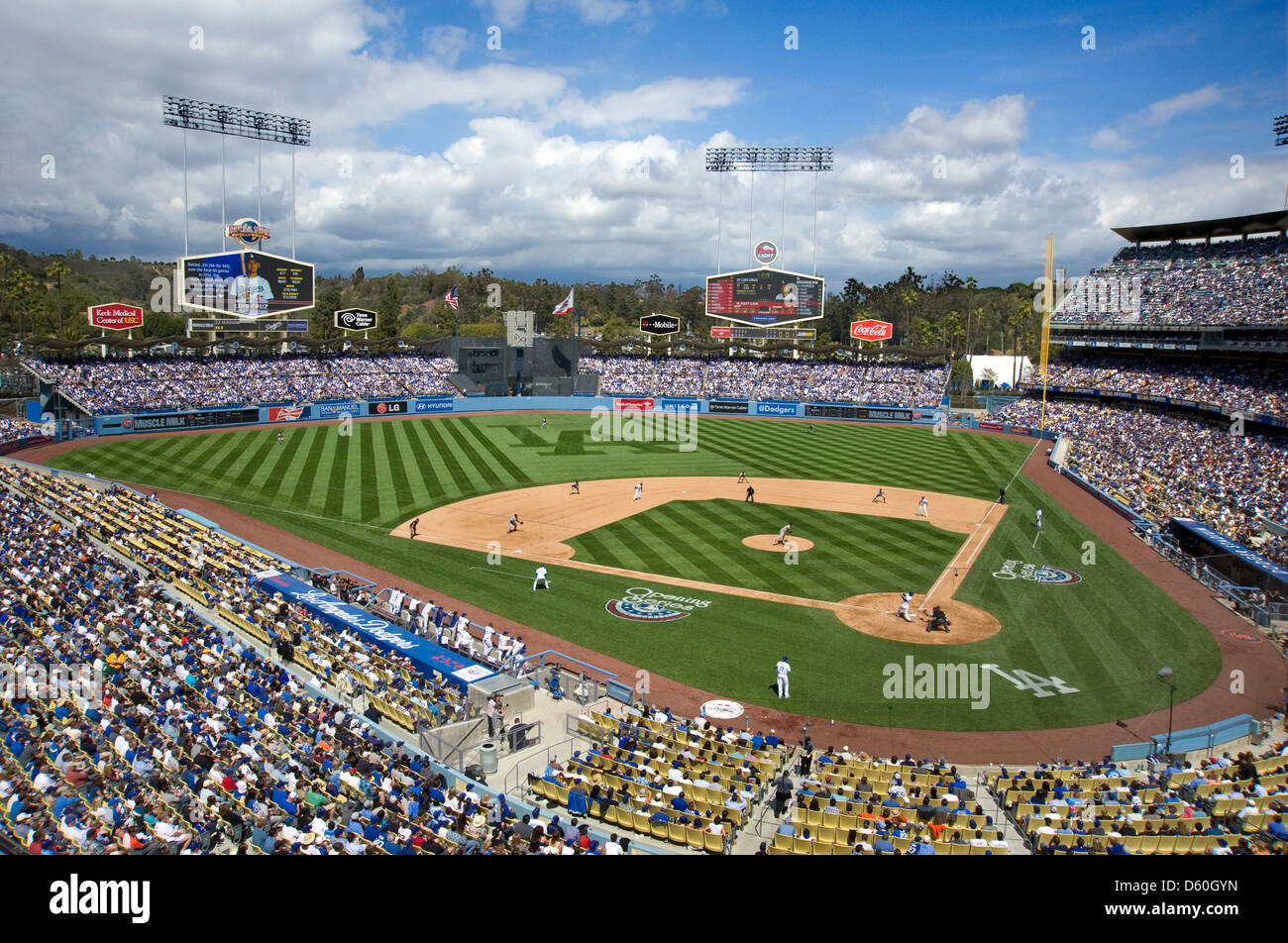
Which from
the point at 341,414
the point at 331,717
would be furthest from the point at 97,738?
the point at 341,414

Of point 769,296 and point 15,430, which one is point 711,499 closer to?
point 15,430

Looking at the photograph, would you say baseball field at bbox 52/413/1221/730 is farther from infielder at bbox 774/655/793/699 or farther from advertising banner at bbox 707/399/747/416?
advertising banner at bbox 707/399/747/416

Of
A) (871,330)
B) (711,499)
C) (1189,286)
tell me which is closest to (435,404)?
(711,499)

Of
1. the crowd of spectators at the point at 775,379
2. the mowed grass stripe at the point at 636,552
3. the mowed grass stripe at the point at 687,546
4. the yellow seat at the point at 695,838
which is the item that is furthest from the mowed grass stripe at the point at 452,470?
the yellow seat at the point at 695,838

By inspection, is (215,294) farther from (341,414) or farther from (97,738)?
(97,738)

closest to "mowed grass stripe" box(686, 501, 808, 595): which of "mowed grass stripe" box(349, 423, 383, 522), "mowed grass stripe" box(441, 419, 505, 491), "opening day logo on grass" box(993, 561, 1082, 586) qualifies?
"opening day logo on grass" box(993, 561, 1082, 586)
